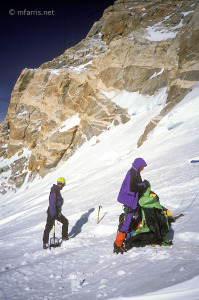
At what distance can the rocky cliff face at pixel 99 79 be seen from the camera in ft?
72.4

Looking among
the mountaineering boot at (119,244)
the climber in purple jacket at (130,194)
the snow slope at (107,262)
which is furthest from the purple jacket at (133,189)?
the snow slope at (107,262)

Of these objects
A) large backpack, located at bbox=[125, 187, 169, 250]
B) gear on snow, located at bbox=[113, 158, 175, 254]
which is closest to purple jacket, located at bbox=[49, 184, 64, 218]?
gear on snow, located at bbox=[113, 158, 175, 254]

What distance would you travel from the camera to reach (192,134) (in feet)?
36.2

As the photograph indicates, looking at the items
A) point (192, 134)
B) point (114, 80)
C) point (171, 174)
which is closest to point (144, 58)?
point (114, 80)

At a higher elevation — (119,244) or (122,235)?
(122,235)

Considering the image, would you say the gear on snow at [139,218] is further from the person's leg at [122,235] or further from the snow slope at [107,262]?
the snow slope at [107,262]

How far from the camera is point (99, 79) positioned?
3459 centimetres

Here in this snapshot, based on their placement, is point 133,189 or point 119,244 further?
point 133,189

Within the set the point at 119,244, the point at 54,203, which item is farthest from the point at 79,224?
the point at 119,244

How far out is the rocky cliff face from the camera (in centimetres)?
2206

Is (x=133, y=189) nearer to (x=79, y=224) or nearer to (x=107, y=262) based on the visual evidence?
(x=107, y=262)

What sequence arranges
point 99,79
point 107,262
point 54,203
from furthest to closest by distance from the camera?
point 99,79 → point 54,203 → point 107,262

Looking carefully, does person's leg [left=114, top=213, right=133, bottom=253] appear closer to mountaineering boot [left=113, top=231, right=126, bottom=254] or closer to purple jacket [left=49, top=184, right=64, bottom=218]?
mountaineering boot [left=113, top=231, right=126, bottom=254]

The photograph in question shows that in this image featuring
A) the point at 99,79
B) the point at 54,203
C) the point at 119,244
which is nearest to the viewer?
the point at 119,244
